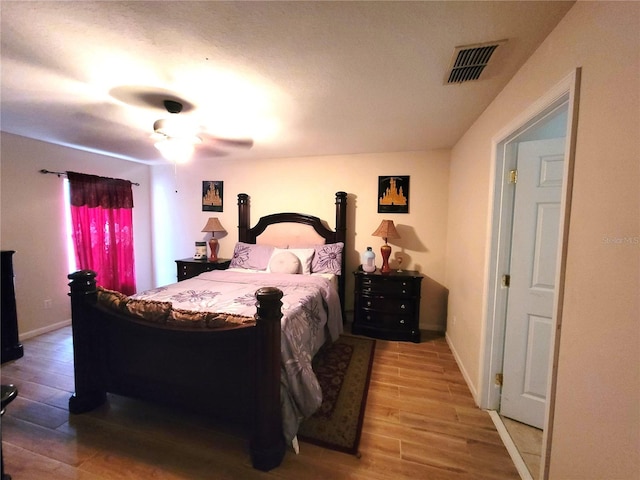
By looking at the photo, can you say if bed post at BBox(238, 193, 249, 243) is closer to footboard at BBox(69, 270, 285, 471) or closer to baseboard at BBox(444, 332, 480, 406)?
footboard at BBox(69, 270, 285, 471)

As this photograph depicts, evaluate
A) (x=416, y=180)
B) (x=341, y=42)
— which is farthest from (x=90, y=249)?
(x=416, y=180)

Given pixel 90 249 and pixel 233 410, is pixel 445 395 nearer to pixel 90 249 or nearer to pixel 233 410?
pixel 233 410

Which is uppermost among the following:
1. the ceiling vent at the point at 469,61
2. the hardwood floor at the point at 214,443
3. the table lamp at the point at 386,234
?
the ceiling vent at the point at 469,61

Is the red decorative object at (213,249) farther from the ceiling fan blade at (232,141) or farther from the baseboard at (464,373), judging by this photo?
the baseboard at (464,373)

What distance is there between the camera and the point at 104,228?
3.65 m

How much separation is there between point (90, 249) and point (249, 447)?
343 centimetres

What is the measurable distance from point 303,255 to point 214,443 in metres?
2.06

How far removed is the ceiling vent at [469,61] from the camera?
1.33 metres

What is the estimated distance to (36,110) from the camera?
84.7 inches

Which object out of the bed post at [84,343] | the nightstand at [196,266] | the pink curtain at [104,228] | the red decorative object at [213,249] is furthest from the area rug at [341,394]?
the pink curtain at [104,228]

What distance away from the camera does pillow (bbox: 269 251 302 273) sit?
10.4 feet

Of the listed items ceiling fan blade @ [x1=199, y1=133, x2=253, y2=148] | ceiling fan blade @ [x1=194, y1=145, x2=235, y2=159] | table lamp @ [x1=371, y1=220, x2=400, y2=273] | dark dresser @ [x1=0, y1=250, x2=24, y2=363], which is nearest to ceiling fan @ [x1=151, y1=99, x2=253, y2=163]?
ceiling fan blade @ [x1=199, y1=133, x2=253, y2=148]

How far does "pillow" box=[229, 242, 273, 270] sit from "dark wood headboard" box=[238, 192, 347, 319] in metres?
0.29

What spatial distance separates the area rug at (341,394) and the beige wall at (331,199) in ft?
3.10
